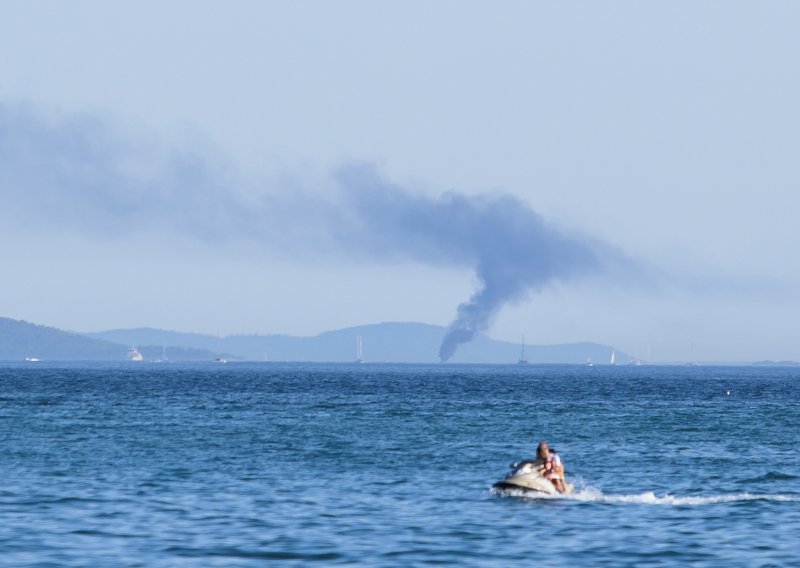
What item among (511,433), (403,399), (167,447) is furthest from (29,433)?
(403,399)

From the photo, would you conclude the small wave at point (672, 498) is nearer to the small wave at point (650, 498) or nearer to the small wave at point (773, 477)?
the small wave at point (650, 498)

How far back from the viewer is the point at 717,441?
2643 inches

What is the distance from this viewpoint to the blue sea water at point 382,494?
107 ft

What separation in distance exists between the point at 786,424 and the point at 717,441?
18.7m

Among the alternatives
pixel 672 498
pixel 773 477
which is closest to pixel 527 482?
pixel 672 498

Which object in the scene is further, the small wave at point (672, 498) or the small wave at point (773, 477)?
the small wave at point (773, 477)

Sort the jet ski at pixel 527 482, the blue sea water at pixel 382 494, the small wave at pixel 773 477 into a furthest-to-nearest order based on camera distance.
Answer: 1. the small wave at pixel 773 477
2. the jet ski at pixel 527 482
3. the blue sea water at pixel 382 494

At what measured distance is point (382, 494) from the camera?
42844mm

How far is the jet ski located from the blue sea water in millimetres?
421

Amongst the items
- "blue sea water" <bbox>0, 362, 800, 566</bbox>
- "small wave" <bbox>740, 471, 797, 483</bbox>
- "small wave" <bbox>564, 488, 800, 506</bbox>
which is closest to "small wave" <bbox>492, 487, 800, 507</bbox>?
"small wave" <bbox>564, 488, 800, 506</bbox>

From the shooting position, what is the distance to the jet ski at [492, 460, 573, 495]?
139ft

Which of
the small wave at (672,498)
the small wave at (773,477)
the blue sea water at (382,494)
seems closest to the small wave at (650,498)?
A: the small wave at (672,498)

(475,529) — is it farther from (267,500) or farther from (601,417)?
(601,417)

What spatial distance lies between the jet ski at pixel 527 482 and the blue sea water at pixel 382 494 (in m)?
0.42
